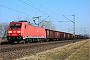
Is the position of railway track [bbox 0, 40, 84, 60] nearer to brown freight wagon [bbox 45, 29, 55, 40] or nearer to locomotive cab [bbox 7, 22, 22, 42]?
locomotive cab [bbox 7, 22, 22, 42]

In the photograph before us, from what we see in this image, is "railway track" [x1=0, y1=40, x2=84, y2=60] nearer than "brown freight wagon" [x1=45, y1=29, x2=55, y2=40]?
Yes

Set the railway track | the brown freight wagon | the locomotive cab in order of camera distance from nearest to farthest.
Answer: the railway track
the locomotive cab
the brown freight wagon

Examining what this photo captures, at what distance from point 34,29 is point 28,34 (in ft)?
14.5

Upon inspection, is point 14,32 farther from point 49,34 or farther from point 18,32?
point 49,34

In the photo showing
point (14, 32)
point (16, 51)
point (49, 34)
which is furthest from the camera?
point (49, 34)

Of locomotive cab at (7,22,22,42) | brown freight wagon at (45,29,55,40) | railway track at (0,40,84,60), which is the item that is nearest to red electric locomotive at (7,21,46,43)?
locomotive cab at (7,22,22,42)

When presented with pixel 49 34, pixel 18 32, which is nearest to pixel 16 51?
pixel 18 32

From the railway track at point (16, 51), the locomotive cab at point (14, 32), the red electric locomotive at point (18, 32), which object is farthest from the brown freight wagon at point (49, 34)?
the railway track at point (16, 51)

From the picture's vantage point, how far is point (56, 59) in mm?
12219

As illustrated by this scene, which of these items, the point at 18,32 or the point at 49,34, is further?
the point at 49,34

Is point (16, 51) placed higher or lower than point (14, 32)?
lower

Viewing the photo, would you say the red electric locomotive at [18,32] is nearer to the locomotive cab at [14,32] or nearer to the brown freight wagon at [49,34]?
the locomotive cab at [14,32]

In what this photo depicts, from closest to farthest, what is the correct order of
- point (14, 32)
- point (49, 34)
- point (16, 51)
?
point (16, 51), point (14, 32), point (49, 34)

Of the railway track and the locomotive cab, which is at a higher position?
the locomotive cab
